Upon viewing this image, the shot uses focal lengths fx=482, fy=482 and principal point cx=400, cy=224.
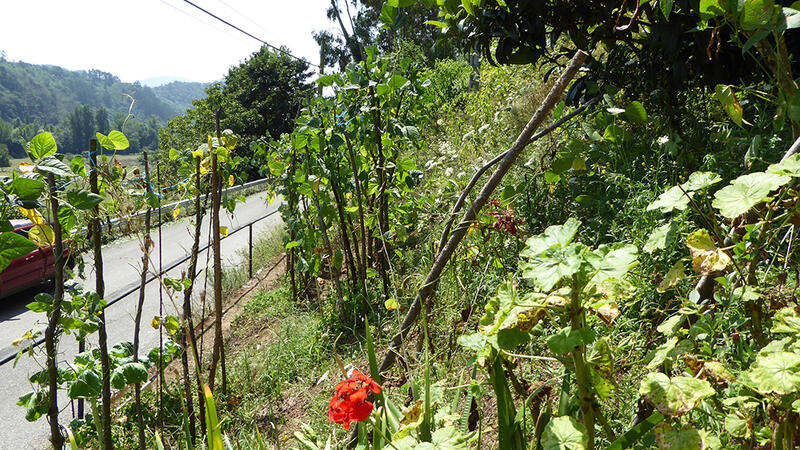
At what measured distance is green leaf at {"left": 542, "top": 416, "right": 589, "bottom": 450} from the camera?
82cm

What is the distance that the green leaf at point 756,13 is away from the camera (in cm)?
80

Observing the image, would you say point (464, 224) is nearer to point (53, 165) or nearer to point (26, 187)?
point (26, 187)

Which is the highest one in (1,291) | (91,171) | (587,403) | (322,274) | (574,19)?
(574,19)

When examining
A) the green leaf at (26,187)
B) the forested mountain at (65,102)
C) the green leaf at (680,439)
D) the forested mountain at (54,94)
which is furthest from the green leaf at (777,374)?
the forested mountain at (54,94)

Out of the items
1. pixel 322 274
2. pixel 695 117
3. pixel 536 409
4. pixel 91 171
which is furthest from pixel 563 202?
pixel 322 274

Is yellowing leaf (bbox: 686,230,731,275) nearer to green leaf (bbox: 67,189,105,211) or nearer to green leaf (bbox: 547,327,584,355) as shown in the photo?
green leaf (bbox: 547,327,584,355)

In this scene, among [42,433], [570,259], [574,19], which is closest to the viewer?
[570,259]

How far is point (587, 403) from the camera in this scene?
875mm

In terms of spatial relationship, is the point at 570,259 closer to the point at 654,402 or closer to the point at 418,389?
the point at 654,402

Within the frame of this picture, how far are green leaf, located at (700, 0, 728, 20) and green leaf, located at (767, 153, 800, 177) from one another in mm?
289

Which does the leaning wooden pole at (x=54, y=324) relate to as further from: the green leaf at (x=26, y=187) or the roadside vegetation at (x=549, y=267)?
the green leaf at (x=26, y=187)

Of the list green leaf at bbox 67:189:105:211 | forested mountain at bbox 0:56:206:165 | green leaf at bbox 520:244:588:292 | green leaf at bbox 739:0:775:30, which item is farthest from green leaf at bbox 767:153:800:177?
forested mountain at bbox 0:56:206:165

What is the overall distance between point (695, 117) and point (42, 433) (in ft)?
17.3

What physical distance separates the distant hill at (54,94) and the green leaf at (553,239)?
5461 inches
